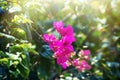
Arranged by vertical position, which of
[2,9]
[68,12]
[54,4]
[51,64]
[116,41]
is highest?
[54,4]

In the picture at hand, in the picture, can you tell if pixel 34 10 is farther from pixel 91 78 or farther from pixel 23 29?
pixel 91 78

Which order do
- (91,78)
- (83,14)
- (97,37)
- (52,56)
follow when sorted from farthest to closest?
(97,37) → (83,14) → (91,78) → (52,56)

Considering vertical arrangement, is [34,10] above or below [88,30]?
below

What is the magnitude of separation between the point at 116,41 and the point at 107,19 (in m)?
0.46

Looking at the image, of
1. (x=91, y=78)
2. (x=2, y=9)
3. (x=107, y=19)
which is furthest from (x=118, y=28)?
(x=2, y=9)

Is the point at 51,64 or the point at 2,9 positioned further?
the point at 51,64

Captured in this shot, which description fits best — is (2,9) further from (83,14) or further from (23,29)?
(83,14)

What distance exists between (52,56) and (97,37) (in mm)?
2597

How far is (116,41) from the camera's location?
16.9ft

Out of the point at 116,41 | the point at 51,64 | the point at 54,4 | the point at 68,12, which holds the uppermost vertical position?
the point at 54,4

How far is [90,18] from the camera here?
16.3 ft

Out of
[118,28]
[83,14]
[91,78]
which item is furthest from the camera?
[118,28]

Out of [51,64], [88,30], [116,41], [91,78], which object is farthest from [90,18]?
[51,64]

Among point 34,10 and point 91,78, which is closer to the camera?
point 34,10
